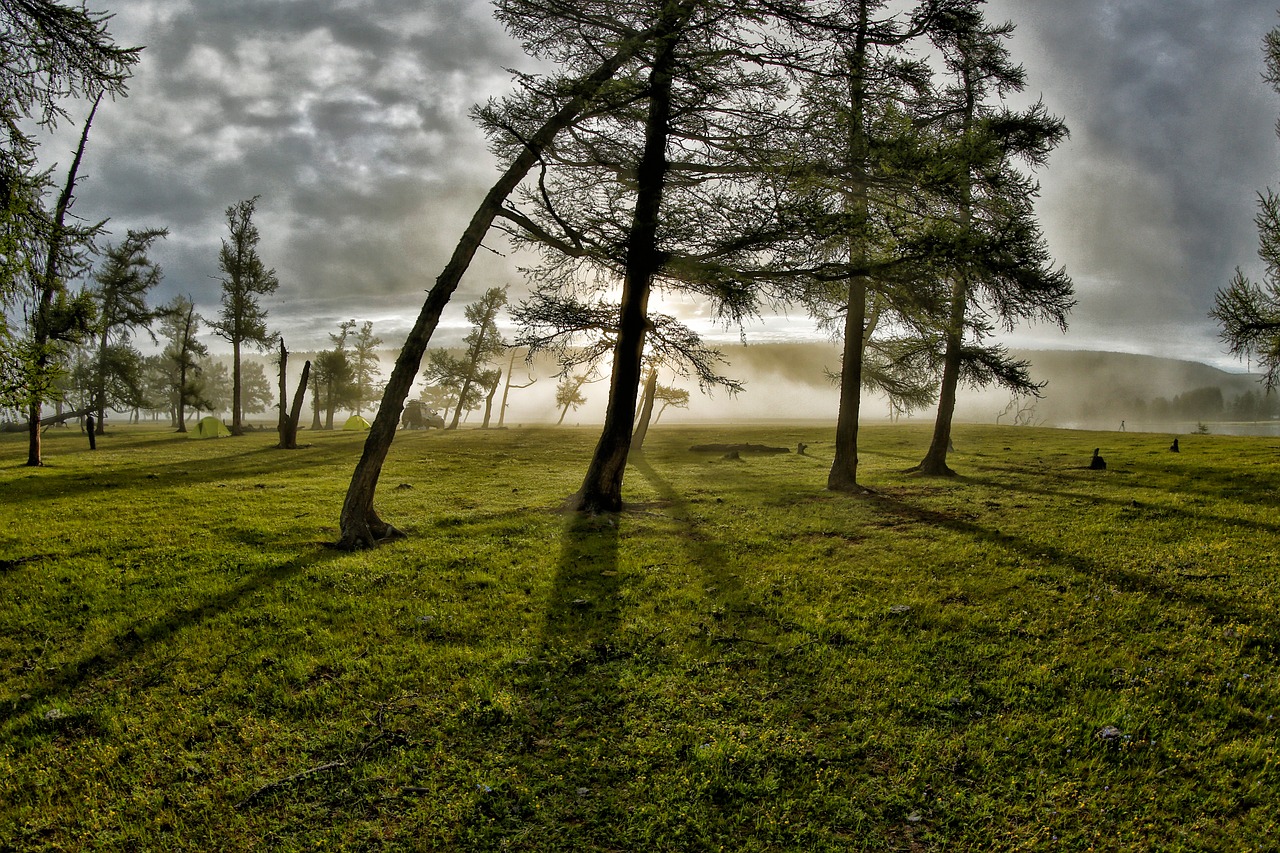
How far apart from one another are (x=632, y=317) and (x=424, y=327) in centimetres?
430

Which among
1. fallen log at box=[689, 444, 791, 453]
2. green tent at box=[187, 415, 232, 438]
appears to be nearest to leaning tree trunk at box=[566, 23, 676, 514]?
fallen log at box=[689, 444, 791, 453]

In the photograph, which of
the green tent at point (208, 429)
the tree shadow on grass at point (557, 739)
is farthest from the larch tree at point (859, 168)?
the green tent at point (208, 429)

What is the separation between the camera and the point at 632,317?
12.4 meters

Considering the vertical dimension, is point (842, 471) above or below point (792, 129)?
below

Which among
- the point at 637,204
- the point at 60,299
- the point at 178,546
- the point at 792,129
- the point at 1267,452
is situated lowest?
the point at 178,546

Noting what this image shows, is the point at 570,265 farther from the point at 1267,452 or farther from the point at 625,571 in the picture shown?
the point at 1267,452

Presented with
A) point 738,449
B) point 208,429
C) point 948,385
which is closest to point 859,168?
point 948,385

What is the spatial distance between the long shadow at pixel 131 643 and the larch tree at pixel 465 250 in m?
1.88

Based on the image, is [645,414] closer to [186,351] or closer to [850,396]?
[850,396]

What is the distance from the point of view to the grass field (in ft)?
12.7

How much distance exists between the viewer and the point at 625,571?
347 inches

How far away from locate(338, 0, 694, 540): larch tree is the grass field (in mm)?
762

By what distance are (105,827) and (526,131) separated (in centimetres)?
1241

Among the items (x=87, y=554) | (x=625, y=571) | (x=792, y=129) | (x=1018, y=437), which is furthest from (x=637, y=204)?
(x=1018, y=437)
